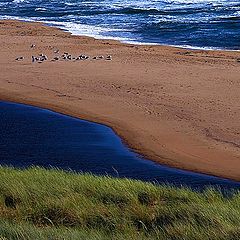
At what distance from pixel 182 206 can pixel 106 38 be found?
84.1ft

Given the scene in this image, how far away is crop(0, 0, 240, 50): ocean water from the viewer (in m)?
35.2

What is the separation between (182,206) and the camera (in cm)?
975

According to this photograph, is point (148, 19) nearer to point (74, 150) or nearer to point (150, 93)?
point (150, 93)

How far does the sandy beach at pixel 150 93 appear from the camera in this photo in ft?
52.0

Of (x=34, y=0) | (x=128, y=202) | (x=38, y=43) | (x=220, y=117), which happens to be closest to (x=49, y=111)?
(x=220, y=117)

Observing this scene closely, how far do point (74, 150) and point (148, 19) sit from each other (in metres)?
29.2

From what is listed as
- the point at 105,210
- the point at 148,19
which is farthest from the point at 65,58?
the point at 105,210

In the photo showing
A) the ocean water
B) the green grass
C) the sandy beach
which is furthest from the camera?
the ocean water

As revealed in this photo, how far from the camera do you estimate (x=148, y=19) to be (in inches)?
1736

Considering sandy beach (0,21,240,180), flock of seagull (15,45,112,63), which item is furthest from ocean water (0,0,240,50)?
flock of seagull (15,45,112,63)

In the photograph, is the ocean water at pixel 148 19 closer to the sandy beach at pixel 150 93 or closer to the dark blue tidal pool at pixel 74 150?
the sandy beach at pixel 150 93

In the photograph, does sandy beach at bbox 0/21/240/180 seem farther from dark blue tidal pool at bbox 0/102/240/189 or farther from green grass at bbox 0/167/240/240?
green grass at bbox 0/167/240/240

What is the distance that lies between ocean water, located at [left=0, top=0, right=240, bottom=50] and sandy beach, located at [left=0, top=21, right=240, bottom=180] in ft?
13.6

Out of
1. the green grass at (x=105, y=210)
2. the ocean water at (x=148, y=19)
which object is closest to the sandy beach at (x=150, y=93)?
the green grass at (x=105, y=210)
